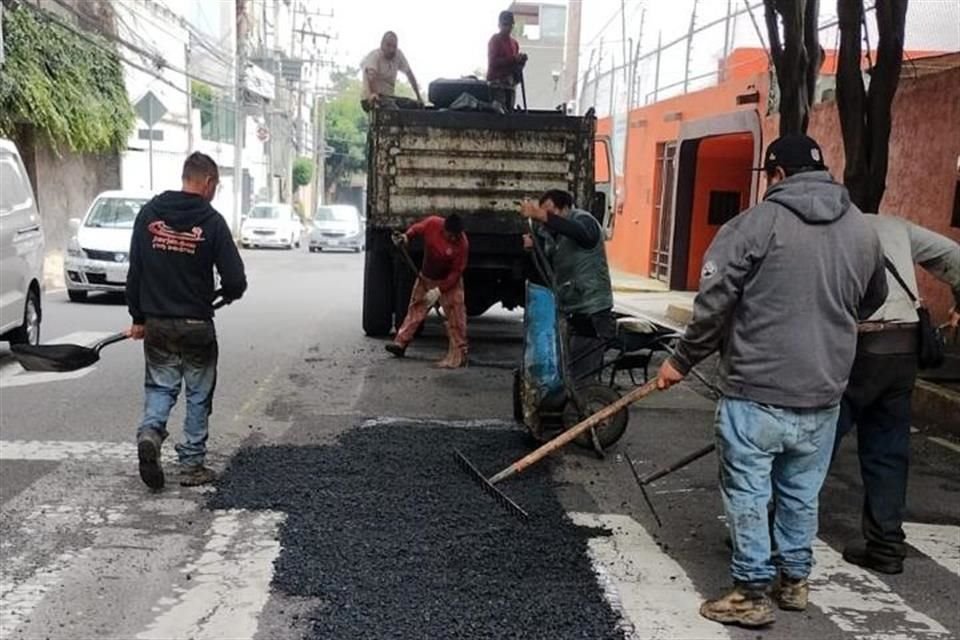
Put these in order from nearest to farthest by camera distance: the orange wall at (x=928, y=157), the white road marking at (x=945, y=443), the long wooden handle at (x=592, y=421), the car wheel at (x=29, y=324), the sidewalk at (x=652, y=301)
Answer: the long wooden handle at (x=592, y=421), the white road marking at (x=945, y=443), the car wheel at (x=29, y=324), the orange wall at (x=928, y=157), the sidewalk at (x=652, y=301)

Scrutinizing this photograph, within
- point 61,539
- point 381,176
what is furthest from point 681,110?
point 61,539

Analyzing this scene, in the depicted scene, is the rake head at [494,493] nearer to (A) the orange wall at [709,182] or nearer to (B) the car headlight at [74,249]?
(B) the car headlight at [74,249]

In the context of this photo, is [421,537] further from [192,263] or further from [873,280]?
[873,280]

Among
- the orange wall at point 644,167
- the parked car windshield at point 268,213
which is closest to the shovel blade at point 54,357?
the orange wall at point 644,167

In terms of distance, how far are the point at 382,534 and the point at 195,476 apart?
1389 millimetres

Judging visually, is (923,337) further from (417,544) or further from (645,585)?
(417,544)

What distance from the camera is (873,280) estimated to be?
3.83 metres

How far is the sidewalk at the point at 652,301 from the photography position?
1398 cm

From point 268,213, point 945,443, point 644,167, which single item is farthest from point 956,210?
point 268,213

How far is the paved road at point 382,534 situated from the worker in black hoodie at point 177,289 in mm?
432

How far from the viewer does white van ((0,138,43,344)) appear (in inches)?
343

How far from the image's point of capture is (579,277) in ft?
21.1

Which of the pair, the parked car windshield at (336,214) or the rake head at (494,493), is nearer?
the rake head at (494,493)

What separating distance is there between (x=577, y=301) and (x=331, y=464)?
197 centimetres
